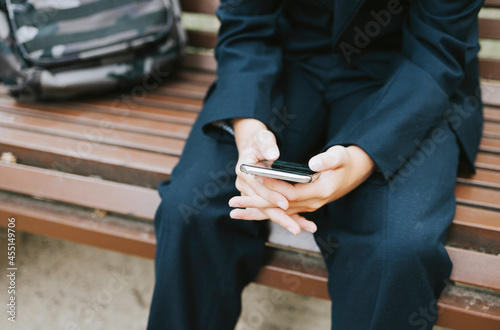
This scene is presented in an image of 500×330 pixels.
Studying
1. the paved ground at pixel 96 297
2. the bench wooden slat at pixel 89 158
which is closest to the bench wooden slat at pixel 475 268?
the paved ground at pixel 96 297

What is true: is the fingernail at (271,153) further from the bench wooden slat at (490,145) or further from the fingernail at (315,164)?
the bench wooden slat at (490,145)

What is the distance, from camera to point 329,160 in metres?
1.00

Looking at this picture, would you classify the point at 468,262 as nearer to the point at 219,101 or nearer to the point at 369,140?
the point at 369,140

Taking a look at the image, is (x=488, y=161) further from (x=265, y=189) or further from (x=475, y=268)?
(x=265, y=189)

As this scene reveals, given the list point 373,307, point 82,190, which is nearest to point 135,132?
point 82,190

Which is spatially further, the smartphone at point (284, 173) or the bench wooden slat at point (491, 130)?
the bench wooden slat at point (491, 130)

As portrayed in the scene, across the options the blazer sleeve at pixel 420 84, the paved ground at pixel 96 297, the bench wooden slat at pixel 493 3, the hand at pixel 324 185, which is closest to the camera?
the hand at pixel 324 185

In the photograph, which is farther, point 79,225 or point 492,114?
point 492,114

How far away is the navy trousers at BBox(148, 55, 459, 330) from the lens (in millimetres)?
1073

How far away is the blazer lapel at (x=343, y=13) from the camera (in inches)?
49.4

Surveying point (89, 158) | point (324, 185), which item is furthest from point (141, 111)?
point (324, 185)

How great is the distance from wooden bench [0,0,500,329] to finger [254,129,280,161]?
1.12 ft

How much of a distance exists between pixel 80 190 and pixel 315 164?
0.94 meters

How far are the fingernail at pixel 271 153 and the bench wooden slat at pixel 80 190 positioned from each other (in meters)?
0.55
